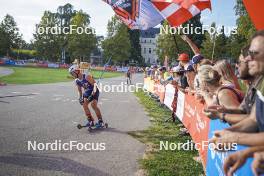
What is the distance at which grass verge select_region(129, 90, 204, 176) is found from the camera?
6094 mm

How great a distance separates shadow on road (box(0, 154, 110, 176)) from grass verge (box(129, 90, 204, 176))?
3.50 feet

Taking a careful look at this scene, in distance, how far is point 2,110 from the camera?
40.9 ft

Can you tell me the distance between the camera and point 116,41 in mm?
96750

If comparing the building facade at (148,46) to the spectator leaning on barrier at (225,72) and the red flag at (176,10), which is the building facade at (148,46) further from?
the spectator leaning on barrier at (225,72)

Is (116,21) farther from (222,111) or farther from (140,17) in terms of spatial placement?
(222,111)

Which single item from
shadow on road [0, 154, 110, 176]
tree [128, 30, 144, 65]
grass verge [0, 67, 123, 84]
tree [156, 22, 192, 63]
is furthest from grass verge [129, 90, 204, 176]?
tree [128, 30, 144, 65]

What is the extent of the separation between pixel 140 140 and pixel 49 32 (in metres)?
93.3

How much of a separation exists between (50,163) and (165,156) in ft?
7.87

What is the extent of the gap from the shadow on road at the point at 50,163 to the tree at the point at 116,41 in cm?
8893

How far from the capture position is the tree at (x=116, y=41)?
96.0 m

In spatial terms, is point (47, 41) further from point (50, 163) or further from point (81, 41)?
point (50, 163)

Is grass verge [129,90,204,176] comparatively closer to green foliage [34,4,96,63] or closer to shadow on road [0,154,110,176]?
shadow on road [0,154,110,176]

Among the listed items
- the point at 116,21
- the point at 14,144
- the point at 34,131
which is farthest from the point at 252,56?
the point at 116,21

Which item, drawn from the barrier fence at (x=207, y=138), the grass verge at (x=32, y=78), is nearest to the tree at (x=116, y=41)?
the grass verge at (x=32, y=78)
